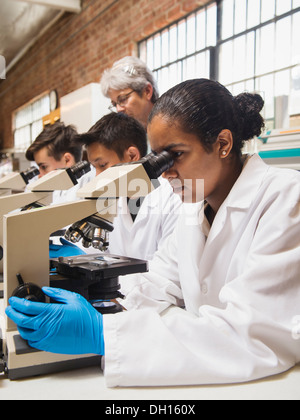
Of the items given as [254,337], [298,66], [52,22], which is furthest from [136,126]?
[52,22]

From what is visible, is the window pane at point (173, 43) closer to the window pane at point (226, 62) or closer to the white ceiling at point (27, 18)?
the window pane at point (226, 62)

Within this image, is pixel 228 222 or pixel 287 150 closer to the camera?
pixel 228 222

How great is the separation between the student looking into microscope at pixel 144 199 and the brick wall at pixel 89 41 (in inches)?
97.5

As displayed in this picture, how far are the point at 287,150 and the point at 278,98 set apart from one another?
2.68 feet

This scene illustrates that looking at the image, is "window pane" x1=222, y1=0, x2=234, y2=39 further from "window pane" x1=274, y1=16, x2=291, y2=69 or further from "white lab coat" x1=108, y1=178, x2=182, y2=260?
"white lab coat" x1=108, y1=178, x2=182, y2=260

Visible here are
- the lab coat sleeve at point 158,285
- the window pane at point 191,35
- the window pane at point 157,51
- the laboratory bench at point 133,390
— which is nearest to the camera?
the laboratory bench at point 133,390

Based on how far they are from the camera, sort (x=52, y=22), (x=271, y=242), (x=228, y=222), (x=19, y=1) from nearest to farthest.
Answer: (x=271, y=242) < (x=228, y=222) < (x=19, y=1) < (x=52, y=22)

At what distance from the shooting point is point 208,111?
110 centimetres

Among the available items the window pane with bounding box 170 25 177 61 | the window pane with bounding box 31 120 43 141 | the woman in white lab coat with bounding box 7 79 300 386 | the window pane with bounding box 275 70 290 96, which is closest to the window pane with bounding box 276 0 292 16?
the window pane with bounding box 275 70 290 96

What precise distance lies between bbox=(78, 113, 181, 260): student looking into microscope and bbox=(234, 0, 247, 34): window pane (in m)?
2.08

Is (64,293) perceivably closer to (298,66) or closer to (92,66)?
(298,66)

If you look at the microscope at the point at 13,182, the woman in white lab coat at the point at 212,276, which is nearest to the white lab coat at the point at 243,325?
the woman in white lab coat at the point at 212,276

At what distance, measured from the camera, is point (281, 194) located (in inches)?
37.8

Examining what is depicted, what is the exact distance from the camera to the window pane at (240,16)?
3512mm
